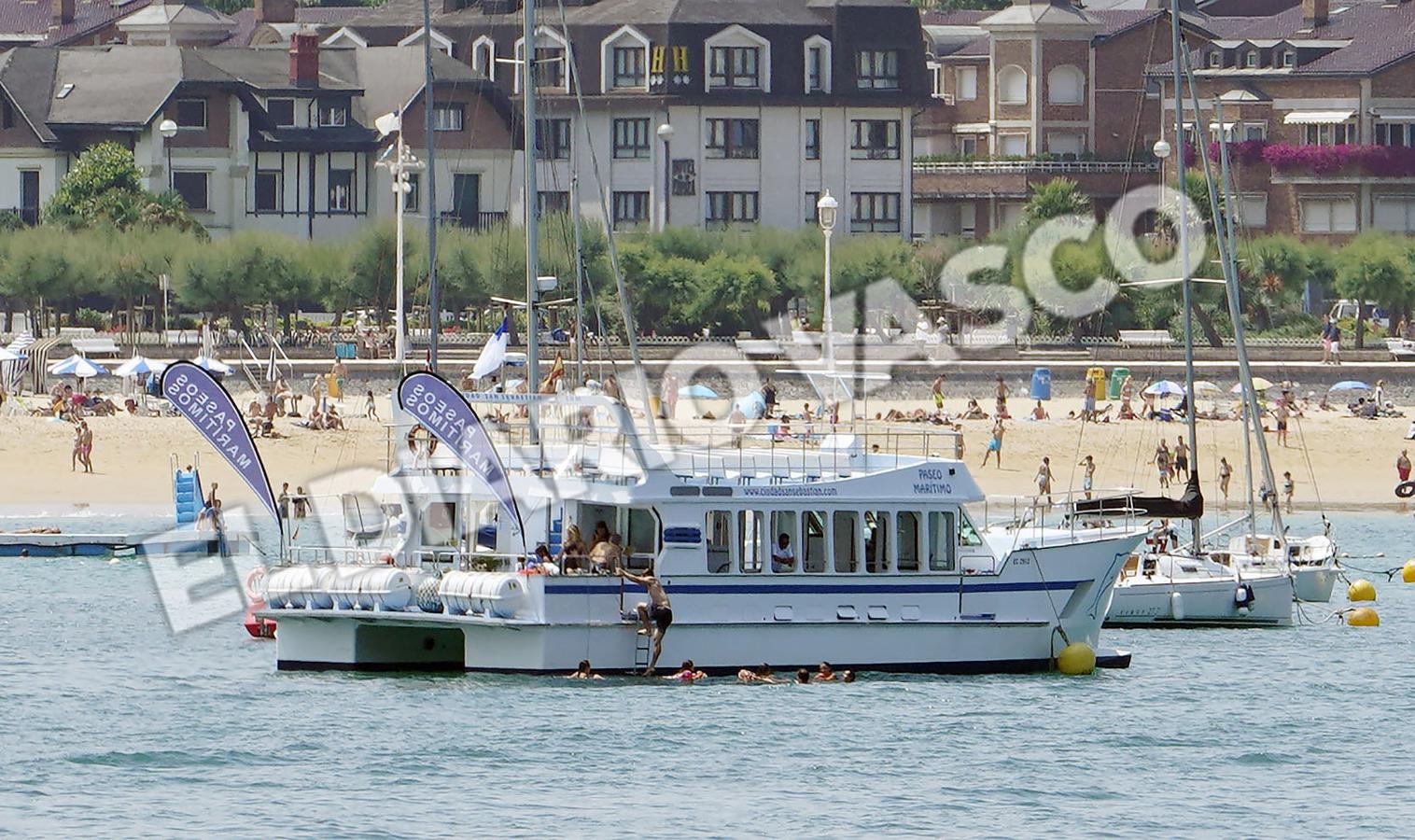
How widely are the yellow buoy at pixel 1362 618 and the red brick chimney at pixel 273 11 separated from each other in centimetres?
8494

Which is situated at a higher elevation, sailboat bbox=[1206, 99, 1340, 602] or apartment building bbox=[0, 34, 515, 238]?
apartment building bbox=[0, 34, 515, 238]

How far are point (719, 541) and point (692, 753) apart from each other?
11.1 ft

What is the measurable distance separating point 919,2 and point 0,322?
2420 inches

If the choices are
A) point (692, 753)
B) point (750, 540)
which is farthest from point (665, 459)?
point (692, 753)

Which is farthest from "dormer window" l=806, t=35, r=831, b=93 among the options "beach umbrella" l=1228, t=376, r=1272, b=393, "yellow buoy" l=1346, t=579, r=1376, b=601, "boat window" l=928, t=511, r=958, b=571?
"boat window" l=928, t=511, r=958, b=571

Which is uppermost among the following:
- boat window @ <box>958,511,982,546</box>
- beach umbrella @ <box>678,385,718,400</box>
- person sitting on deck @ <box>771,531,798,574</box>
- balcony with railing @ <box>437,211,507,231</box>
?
balcony with railing @ <box>437,211,507,231</box>

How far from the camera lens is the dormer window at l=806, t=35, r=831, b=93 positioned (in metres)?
109

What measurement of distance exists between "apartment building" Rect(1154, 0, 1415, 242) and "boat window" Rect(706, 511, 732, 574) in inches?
2974

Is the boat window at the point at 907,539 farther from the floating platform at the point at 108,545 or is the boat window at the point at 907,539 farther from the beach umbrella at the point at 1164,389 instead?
the beach umbrella at the point at 1164,389

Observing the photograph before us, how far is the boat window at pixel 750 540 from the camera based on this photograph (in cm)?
3862

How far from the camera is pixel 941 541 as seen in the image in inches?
1554

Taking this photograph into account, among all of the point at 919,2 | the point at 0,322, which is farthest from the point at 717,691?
the point at 919,2

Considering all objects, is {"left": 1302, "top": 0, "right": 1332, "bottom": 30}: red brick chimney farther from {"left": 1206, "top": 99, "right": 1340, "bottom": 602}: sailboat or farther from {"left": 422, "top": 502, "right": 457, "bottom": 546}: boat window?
{"left": 422, "top": 502, "right": 457, "bottom": 546}: boat window

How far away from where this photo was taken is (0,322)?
10106cm
